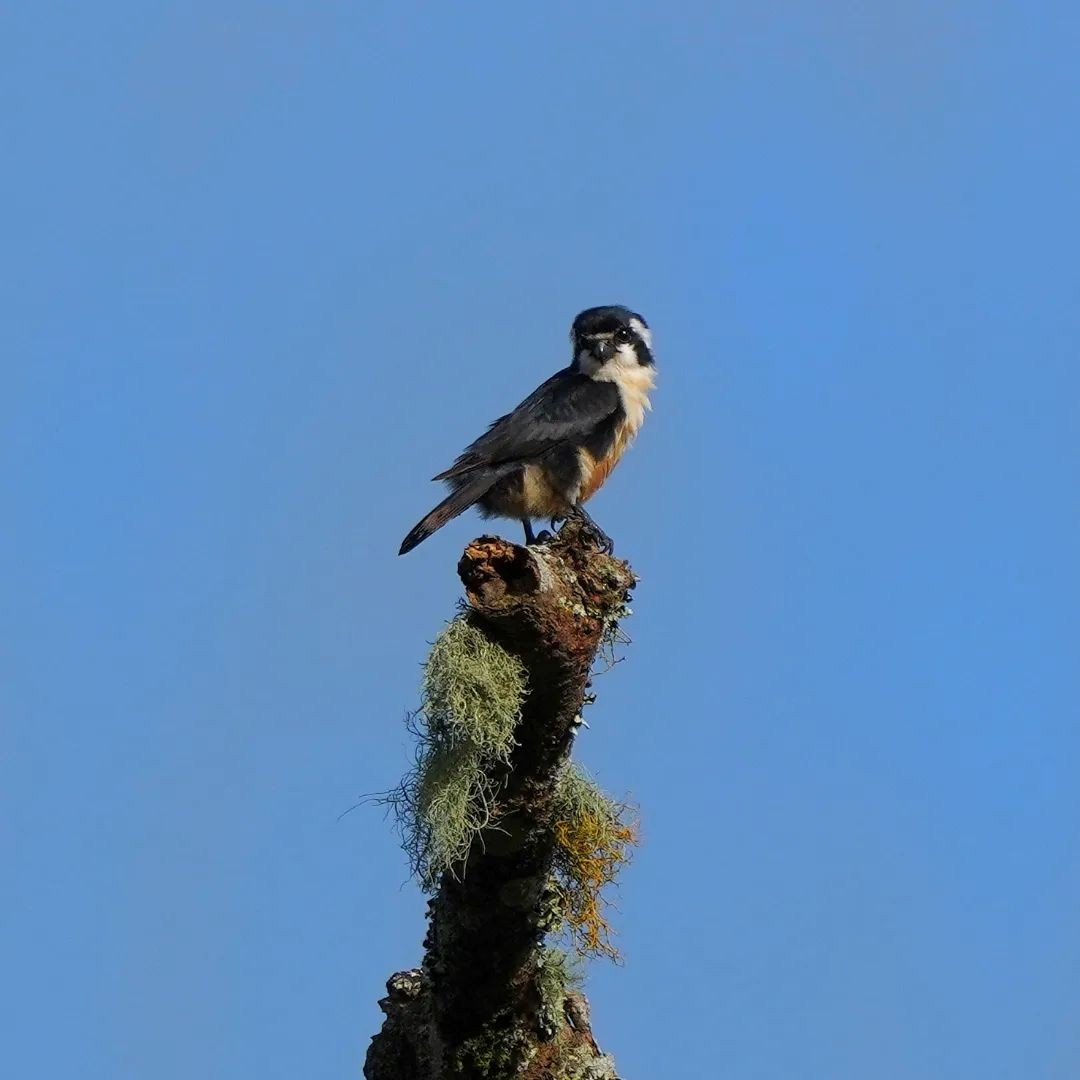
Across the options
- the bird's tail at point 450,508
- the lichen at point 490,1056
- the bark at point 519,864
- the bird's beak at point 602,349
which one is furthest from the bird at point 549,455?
the lichen at point 490,1056

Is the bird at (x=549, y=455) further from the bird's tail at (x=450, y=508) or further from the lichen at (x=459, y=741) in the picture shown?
the lichen at (x=459, y=741)

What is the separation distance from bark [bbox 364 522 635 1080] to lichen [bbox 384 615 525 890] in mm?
64

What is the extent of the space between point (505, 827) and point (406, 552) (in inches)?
99.6

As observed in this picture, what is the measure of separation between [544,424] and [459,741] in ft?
11.1

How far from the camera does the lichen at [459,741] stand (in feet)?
14.5

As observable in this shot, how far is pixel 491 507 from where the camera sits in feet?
25.4

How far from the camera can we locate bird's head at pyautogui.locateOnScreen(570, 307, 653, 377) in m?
8.64

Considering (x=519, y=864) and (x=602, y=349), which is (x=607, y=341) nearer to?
(x=602, y=349)

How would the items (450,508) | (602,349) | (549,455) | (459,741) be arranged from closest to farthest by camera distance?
(459,741) < (450,508) < (549,455) < (602,349)

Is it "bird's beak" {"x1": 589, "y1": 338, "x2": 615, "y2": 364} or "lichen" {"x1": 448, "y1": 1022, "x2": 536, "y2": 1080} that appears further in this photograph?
"bird's beak" {"x1": 589, "y1": 338, "x2": 615, "y2": 364}

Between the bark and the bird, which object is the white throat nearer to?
the bird

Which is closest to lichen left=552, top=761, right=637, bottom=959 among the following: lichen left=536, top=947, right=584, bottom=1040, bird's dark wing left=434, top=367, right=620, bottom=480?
lichen left=536, top=947, right=584, bottom=1040

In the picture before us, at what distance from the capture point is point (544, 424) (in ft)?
25.3

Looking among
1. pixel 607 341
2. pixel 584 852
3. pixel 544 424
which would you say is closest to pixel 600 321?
pixel 607 341
